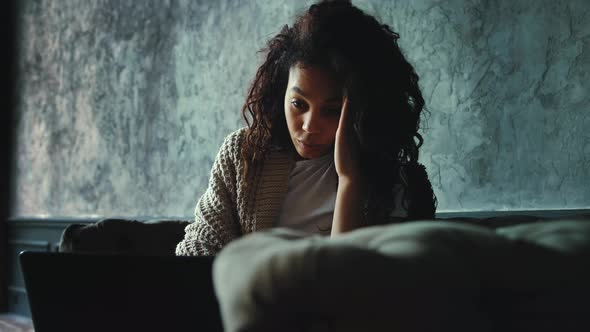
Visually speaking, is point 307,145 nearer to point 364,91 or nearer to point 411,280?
point 364,91

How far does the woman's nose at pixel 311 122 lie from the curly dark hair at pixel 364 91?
0.23ft

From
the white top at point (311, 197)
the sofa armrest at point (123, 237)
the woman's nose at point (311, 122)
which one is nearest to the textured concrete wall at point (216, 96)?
the white top at point (311, 197)

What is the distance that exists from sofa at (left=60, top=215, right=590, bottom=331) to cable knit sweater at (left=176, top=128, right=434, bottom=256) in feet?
2.81

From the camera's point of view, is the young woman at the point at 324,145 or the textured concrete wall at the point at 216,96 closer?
the young woman at the point at 324,145

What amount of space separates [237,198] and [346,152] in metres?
0.24

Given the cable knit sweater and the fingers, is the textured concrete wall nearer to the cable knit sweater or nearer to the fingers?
the cable knit sweater

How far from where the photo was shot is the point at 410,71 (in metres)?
1.42

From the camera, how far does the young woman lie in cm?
126

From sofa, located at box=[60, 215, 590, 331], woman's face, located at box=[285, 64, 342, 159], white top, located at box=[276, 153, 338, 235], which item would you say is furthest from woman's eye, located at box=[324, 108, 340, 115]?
sofa, located at box=[60, 215, 590, 331]

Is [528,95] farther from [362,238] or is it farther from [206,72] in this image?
[206,72]

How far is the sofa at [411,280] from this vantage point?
37cm

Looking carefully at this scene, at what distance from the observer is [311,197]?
1.38 meters

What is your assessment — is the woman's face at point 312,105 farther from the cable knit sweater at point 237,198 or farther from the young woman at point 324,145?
the cable knit sweater at point 237,198

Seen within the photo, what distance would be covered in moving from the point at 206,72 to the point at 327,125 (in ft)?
4.77
